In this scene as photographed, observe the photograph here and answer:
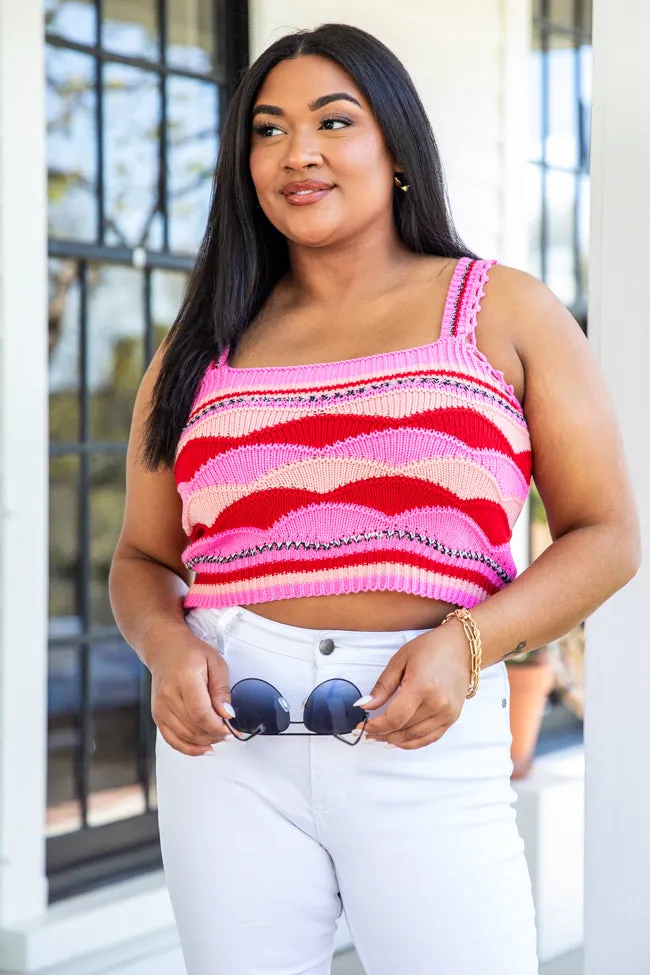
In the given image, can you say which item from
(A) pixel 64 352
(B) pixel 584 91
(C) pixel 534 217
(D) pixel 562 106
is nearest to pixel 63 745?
(A) pixel 64 352

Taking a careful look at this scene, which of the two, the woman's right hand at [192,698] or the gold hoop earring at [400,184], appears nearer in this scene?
the woman's right hand at [192,698]

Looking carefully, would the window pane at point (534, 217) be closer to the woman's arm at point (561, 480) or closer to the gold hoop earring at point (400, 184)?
the gold hoop earring at point (400, 184)

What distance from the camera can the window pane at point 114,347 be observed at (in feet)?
12.3

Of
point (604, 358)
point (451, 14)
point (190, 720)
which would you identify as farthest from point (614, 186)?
point (451, 14)

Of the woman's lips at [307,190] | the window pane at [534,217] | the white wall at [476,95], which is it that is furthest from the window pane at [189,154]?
the woman's lips at [307,190]

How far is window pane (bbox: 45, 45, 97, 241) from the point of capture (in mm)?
3498

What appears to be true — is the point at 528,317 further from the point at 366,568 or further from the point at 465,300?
the point at 366,568

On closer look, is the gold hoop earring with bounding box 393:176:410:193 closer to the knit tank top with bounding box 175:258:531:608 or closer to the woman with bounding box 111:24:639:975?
the woman with bounding box 111:24:639:975

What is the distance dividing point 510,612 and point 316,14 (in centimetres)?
267

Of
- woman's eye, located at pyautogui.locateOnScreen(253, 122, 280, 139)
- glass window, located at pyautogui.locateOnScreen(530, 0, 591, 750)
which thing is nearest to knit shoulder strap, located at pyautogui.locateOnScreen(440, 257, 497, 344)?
woman's eye, located at pyautogui.locateOnScreen(253, 122, 280, 139)

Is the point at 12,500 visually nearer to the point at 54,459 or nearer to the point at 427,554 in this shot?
the point at 54,459

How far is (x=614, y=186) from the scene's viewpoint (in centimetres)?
187

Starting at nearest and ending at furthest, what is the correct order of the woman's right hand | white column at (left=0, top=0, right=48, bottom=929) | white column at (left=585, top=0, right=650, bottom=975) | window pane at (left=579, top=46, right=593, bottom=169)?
the woman's right hand
white column at (left=585, top=0, right=650, bottom=975)
white column at (left=0, top=0, right=48, bottom=929)
window pane at (left=579, top=46, right=593, bottom=169)

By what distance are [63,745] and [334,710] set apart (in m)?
2.65
